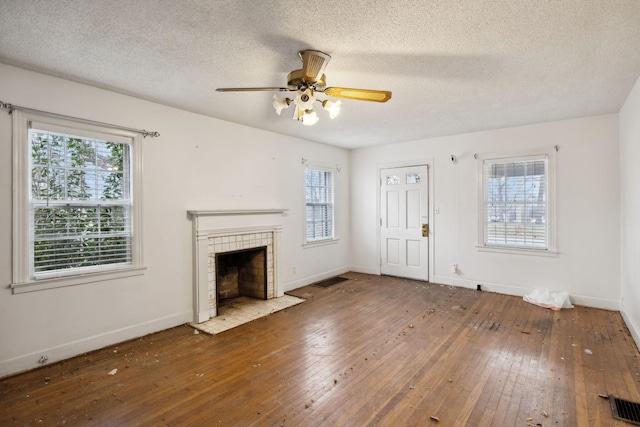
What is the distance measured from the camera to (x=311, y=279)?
5.77 metres

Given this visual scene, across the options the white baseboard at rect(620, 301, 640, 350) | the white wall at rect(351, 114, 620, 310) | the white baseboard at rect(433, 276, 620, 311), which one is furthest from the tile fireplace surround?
the white baseboard at rect(620, 301, 640, 350)

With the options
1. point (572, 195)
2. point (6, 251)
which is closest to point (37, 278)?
point (6, 251)

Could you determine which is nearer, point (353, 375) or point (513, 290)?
point (353, 375)

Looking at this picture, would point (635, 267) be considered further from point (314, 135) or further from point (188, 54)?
point (188, 54)

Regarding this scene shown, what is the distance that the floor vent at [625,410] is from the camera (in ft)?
6.97

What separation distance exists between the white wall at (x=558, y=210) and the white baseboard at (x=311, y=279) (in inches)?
68.8

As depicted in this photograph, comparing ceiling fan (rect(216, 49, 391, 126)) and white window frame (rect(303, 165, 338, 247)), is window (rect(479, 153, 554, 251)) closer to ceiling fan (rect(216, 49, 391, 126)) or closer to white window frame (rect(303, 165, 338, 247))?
white window frame (rect(303, 165, 338, 247))

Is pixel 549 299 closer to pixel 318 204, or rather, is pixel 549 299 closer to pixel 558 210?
pixel 558 210

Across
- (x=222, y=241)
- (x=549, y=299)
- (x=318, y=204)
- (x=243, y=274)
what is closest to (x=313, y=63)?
(x=222, y=241)

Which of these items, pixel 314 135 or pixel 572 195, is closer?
pixel 572 195

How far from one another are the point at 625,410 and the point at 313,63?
10.9 feet

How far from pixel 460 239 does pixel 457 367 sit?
3.00 meters

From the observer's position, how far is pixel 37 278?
287 centimetres

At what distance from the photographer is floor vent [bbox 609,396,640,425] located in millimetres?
2125
